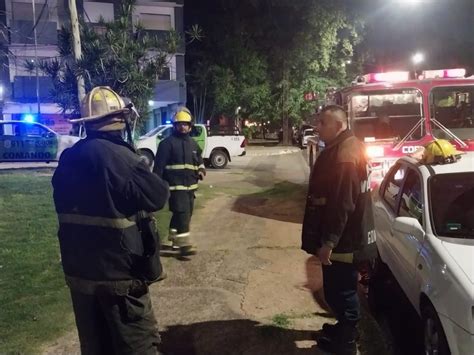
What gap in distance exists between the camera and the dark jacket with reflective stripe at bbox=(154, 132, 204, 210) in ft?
21.0

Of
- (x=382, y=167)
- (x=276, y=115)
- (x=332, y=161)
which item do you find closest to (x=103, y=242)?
(x=332, y=161)

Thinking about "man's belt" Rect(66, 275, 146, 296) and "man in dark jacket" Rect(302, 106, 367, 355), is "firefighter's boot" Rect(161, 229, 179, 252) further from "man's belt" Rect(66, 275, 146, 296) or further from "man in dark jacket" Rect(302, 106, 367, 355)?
"man's belt" Rect(66, 275, 146, 296)

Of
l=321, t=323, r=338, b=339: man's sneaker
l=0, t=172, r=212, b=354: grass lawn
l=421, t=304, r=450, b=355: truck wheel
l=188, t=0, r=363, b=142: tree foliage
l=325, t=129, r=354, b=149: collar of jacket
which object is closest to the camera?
l=421, t=304, r=450, b=355: truck wheel

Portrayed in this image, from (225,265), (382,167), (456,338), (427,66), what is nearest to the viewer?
(456,338)

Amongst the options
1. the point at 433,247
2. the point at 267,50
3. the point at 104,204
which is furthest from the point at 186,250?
the point at 267,50

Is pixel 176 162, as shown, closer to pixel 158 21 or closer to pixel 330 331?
pixel 330 331

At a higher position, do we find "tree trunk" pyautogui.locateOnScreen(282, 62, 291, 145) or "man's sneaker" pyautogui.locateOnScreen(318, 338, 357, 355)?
"tree trunk" pyautogui.locateOnScreen(282, 62, 291, 145)

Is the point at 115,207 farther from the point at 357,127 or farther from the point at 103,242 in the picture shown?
the point at 357,127

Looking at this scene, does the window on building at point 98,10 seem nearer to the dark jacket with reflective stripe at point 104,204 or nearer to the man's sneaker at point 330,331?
the man's sneaker at point 330,331

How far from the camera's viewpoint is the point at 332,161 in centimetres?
369

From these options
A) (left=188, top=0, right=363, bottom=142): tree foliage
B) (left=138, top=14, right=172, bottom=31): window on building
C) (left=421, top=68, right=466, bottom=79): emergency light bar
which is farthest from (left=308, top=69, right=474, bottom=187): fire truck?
(left=138, top=14, right=172, bottom=31): window on building

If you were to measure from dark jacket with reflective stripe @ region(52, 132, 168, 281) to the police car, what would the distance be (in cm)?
1362

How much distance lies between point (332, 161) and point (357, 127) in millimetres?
4512

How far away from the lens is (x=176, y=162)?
6461mm
